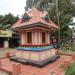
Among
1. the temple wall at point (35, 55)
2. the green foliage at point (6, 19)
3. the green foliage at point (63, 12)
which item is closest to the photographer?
the temple wall at point (35, 55)

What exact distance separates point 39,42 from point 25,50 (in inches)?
54.8

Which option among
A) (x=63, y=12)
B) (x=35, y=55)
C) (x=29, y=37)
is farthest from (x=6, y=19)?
(x=35, y=55)

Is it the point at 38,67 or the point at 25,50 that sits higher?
the point at 25,50

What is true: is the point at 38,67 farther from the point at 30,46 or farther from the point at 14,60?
the point at 14,60

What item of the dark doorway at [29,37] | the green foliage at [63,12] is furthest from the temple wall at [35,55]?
the green foliage at [63,12]

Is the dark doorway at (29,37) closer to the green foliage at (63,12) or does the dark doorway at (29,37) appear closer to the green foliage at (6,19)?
the green foliage at (63,12)

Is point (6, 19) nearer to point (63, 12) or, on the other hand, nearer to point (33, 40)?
point (63, 12)

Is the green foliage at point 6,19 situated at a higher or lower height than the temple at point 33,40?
higher

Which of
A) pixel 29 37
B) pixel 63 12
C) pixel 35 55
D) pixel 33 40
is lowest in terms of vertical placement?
pixel 35 55

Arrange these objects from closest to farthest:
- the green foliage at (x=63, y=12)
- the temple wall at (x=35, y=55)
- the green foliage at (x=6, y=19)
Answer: the temple wall at (x=35, y=55), the green foliage at (x=63, y=12), the green foliage at (x=6, y=19)

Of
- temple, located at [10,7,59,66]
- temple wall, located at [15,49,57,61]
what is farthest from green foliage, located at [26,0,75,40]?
temple wall, located at [15,49,57,61]

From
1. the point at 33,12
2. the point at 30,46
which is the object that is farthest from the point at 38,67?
the point at 33,12

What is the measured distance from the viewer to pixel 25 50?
11867 mm

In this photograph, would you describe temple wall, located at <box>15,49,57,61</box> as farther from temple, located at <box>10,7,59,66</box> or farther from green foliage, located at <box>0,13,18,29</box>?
green foliage, located at <box>0,13,18,29</box>
